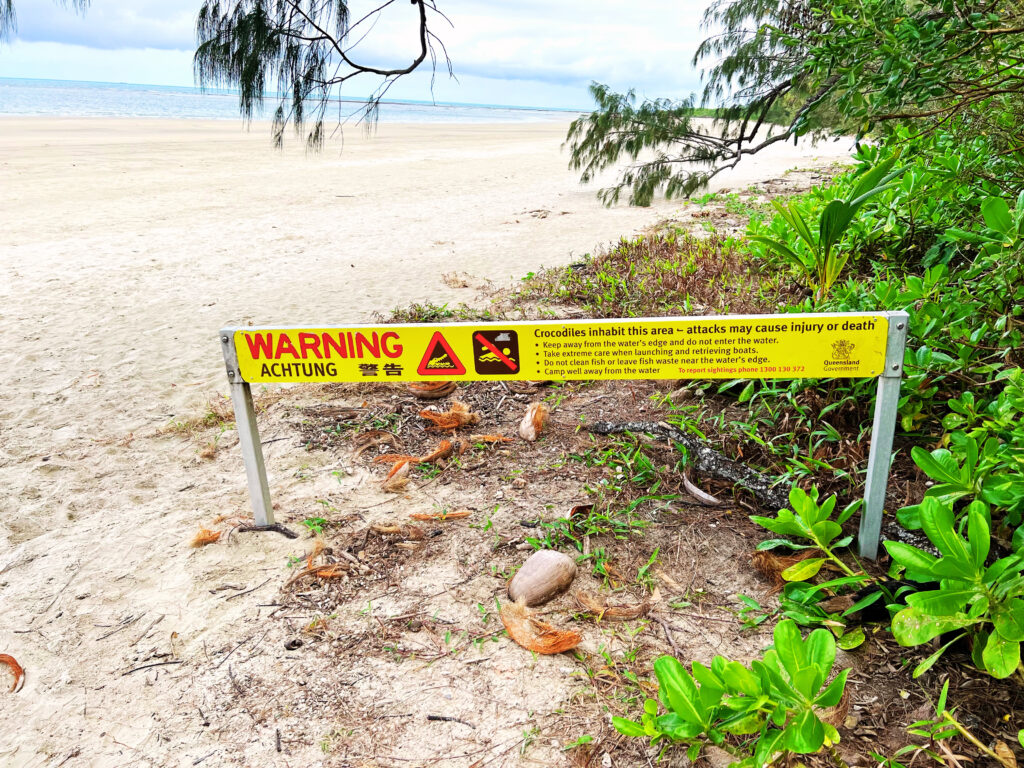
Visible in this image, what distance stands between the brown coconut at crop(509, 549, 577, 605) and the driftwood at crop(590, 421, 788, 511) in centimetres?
69

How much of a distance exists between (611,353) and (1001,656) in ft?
3.92

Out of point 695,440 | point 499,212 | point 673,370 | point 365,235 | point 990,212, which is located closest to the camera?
point 990,212

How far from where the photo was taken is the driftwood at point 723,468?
2371mm

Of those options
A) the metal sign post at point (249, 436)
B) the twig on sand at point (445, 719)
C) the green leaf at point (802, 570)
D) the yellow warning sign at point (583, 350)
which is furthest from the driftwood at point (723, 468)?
the metal sign post at point (249, 436)

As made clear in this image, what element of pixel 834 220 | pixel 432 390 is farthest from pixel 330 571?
pixel 834 220

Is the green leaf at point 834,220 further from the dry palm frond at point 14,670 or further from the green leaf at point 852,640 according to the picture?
the dry palm frond at point 14,670

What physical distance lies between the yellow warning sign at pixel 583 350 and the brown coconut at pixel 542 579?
57 cm

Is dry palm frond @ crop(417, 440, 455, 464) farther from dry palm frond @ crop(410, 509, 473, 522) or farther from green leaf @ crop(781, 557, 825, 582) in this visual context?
green leaf @ crop(781, 557, 825, 582)

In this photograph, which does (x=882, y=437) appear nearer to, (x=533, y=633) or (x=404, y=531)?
(x=533, y=633)

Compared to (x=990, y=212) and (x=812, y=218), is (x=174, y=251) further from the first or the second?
(x=990, y=212)

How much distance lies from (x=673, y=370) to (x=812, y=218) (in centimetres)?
304

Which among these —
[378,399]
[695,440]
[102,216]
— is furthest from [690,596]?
[102,216]

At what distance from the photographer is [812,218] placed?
15.0ft

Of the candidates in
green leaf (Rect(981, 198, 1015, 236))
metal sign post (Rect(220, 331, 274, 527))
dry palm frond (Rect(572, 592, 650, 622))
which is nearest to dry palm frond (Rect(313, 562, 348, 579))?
metal sign post (Rect(220, 331, 274, 527))
